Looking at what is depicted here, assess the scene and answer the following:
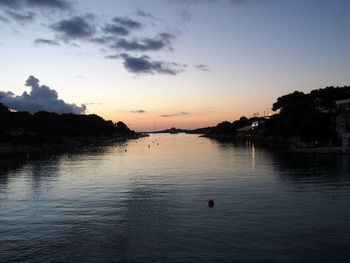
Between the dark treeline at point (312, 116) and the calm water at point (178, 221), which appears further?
the dark treeline at point (312, 116)

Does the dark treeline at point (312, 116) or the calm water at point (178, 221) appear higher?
the dark treeline at point (312, 116)

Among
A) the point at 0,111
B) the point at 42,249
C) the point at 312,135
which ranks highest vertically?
the point at 0,111

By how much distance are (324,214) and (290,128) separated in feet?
322

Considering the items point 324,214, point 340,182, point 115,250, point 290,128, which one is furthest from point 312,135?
point 115,250

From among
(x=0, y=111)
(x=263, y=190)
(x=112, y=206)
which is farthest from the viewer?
(x=0, y=111)

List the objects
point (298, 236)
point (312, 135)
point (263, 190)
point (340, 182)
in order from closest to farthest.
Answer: point (298, 236) → point (263, 190) → point (340, 182) → point (312, 135)

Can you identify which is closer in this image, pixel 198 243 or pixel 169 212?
pixel 198 243

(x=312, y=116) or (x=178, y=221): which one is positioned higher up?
(x=312, y=116)

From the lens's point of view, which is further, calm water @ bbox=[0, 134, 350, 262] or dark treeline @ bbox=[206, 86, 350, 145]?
dark treeline @ bbox=[206, 86, 350, 145]

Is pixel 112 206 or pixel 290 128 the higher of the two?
pixel 290 128

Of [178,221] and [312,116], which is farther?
[312,116]

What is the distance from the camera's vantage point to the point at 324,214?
2564 centimetres

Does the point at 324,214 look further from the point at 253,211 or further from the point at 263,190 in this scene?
the point at 263,190

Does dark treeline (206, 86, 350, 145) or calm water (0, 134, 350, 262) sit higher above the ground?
dark treeline (206, 86, 350, 145)
